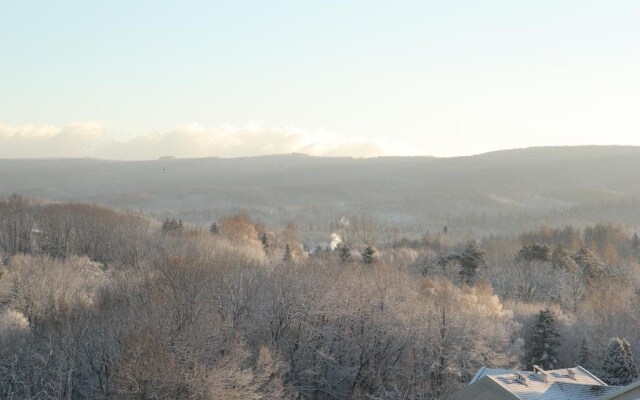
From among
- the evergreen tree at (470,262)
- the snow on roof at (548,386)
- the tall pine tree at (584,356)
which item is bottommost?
the tall pine tree at (584,356)

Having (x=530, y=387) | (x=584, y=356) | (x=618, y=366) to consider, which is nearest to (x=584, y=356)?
(x=584, y=356)

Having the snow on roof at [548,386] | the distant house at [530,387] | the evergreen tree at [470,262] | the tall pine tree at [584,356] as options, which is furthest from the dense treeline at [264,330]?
the evergreen tree at [470,262]

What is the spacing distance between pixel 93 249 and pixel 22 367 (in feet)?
133

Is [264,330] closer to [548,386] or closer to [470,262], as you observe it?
[548,386]

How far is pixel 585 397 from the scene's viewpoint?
31766mm

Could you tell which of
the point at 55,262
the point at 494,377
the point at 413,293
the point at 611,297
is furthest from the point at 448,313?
the point at 55,262

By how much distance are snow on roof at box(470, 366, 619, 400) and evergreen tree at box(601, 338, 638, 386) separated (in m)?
8.31

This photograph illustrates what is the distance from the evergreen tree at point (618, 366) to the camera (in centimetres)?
4088

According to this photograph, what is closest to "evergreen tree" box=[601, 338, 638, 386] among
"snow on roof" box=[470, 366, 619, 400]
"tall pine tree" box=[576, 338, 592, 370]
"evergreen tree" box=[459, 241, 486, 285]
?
"tall pine tree" box=[576, 338, 592, 370]

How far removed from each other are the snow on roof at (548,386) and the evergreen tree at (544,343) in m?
16.6

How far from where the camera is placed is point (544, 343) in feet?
166

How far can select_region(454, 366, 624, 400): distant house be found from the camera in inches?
1212

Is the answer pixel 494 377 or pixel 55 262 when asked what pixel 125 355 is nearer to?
pixel 494 377

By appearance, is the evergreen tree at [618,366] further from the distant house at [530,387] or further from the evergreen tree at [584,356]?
the distant house at [530,387]
